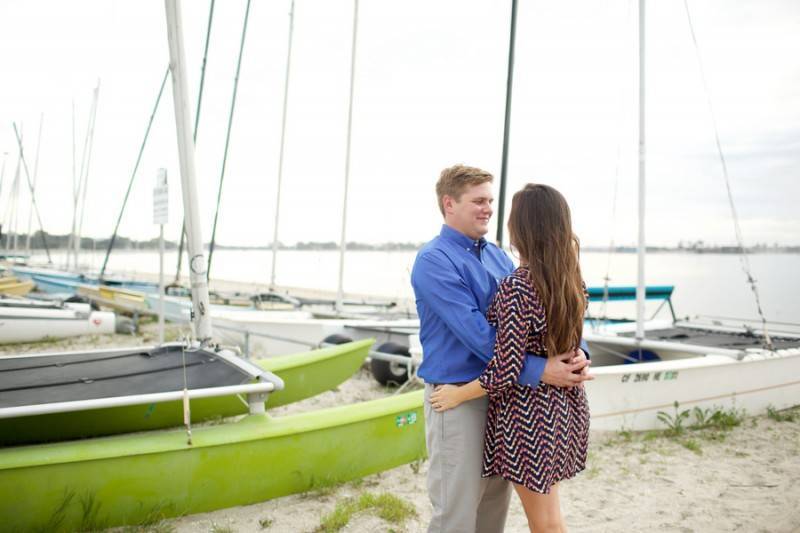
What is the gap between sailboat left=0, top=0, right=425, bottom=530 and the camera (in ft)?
9.46

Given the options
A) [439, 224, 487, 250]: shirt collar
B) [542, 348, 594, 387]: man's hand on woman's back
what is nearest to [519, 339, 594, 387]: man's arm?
[542, 348, 594, 387]: man's hand on woman's back

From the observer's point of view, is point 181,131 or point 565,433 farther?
point 181,131

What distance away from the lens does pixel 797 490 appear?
3.93 m

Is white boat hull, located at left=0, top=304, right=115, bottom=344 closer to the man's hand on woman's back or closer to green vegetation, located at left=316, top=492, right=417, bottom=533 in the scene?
green vegetation, located at left=316, top=492, right=417, bottom=533

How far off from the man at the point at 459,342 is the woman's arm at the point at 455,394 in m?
0.04

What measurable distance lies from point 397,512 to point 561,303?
7.35 feet

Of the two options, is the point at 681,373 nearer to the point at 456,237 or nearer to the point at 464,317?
the point at 456,237

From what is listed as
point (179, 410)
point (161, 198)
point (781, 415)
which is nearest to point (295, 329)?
point (179, 410)

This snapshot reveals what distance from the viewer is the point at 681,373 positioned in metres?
5.42

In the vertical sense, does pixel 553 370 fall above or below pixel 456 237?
below

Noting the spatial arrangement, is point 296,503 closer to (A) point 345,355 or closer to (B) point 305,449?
(B) point 305,449

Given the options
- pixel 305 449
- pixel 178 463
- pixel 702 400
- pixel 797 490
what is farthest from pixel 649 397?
pixel 178 463

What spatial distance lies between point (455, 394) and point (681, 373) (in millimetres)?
4523

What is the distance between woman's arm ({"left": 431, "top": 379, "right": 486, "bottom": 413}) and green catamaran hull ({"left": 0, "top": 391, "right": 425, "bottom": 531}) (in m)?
1.93
